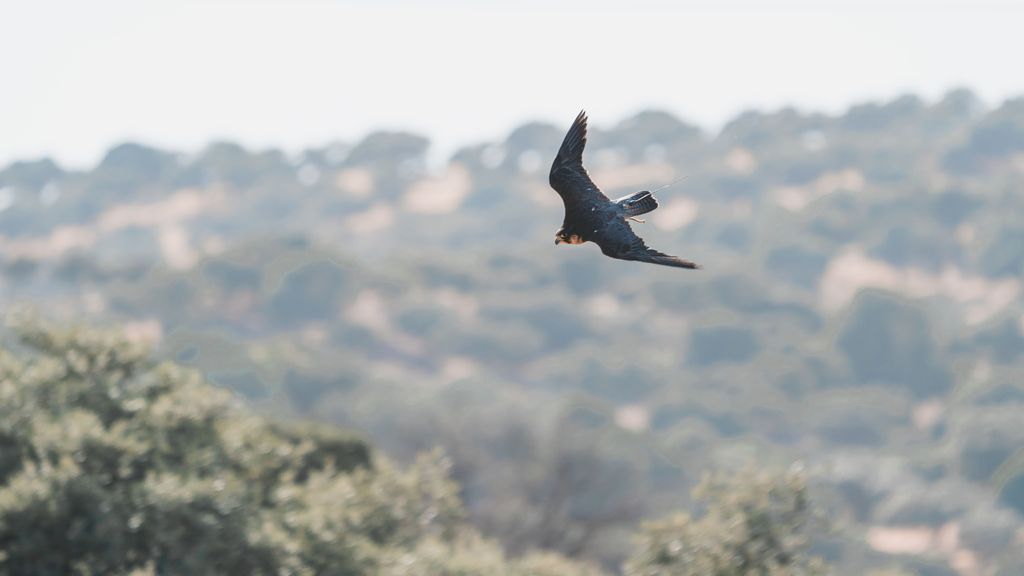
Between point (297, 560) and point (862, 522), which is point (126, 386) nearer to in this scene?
point (297, 560)

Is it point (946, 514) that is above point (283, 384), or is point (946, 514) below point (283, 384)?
below

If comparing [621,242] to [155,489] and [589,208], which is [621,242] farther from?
[155,489]

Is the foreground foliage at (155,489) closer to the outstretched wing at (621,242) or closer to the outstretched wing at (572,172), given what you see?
the outstretched wing at (572,172)

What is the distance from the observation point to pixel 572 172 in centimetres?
1603

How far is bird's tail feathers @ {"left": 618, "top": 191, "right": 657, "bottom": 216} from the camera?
50.5ft

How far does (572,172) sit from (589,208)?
0.47m

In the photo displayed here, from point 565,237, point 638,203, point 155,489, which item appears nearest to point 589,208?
point 565,237

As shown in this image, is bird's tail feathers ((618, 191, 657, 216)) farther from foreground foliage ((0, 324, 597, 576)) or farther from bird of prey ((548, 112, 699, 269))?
foreground foliage ((0, 324, 597, 576))

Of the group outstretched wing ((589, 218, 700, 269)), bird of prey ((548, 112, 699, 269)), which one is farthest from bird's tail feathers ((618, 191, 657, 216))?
outstretched wing ((589, 218, 700, 269))

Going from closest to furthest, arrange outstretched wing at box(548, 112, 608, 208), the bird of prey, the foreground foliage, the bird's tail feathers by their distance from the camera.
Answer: the bird of prey, the bird's tail feathers, outstretched wing at box(548, 112, 608, 208), the foreground foliage

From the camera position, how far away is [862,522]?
159000 mm

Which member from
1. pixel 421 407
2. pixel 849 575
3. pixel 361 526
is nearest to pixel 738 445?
pixel 421 407

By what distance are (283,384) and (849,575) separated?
94384 millimetres

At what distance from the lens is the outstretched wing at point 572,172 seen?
15930 millimetres
